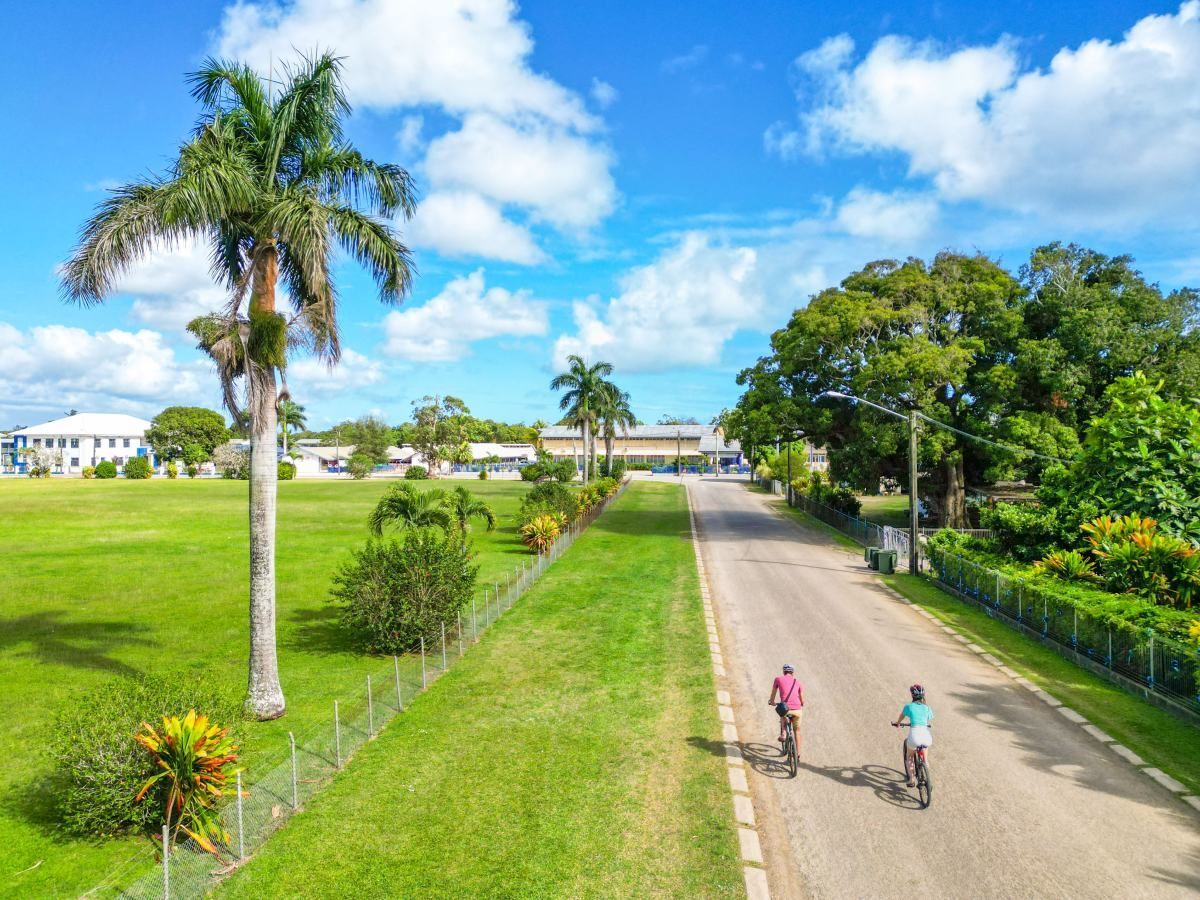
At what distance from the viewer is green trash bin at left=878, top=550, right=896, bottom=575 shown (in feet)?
98.1

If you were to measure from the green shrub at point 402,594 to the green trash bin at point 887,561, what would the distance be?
1818cm

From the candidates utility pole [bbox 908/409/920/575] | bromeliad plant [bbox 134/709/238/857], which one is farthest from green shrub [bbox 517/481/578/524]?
bromeliad plant [bbox 134/709/238/857]

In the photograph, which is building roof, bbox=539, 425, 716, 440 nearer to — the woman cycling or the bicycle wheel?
the woman cycling

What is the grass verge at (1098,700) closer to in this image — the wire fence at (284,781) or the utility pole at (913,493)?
the utility pole at (913,493)

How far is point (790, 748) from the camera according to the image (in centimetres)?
1166

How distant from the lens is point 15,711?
1427cm

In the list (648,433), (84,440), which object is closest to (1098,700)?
(648,433)

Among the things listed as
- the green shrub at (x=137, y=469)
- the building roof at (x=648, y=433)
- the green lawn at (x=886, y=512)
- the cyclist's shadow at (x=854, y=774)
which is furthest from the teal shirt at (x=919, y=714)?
the building roof at (x=648, y=433)

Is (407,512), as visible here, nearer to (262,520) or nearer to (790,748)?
(262,520)

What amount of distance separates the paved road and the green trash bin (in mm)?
10198

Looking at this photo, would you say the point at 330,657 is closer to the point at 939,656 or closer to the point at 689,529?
the point at 939,656

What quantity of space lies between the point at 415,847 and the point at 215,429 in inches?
5012

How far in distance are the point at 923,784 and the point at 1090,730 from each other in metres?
4.99

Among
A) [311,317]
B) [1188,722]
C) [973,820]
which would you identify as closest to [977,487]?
[1188,722]
